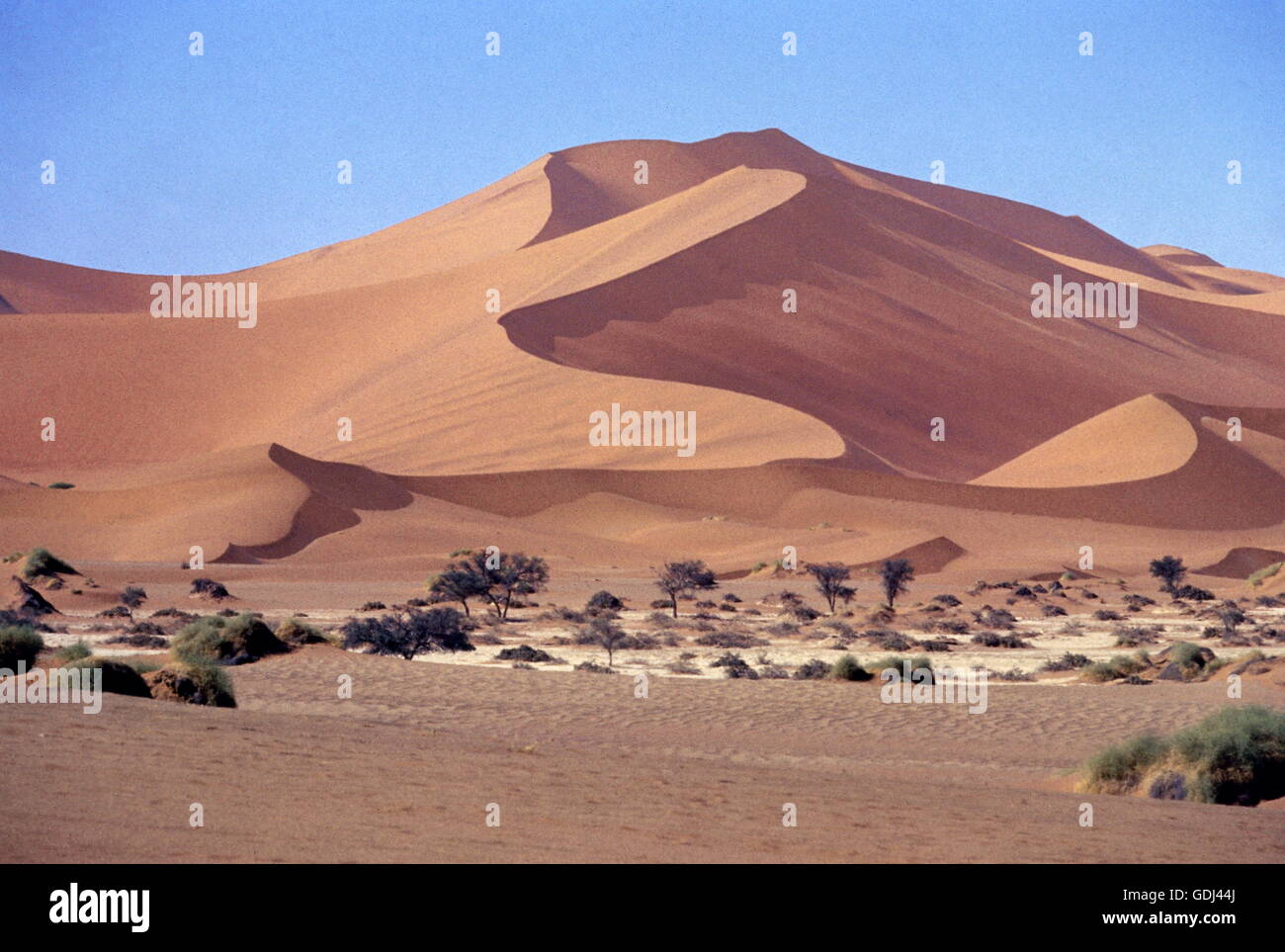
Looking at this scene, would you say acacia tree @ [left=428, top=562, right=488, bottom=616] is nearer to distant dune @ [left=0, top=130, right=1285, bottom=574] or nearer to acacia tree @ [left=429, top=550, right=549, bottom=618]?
acacia tree @ [left=429, top=550, right=549, bottom=618]

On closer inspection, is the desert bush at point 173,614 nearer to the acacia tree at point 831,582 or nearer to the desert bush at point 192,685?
the desert bush at point 192,685

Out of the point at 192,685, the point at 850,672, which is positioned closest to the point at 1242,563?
the point at 850,672

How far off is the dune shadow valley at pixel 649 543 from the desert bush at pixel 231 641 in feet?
0.22

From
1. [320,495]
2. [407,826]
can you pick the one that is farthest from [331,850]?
[320,495]

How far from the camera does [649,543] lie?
4572 centimetres

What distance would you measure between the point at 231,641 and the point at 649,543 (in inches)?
1132

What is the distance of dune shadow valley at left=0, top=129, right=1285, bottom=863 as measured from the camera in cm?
784

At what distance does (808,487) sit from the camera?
165ft

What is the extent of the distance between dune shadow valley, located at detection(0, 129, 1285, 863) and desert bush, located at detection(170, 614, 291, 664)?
0.22ft

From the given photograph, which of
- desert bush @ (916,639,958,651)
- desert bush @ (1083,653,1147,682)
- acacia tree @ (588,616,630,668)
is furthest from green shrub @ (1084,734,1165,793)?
desert bush @ (916,639,958,651)

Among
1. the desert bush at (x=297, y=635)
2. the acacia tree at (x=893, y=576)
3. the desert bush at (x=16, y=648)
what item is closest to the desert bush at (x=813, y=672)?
the desert bush at (x=297, y=635)
